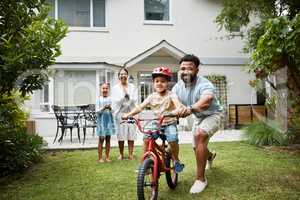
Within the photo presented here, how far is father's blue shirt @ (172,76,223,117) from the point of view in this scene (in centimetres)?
408

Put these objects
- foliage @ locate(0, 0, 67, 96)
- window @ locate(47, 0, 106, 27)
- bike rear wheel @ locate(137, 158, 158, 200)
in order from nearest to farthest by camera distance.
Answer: bike rear wheel @ locate(137, 158, 158, 200) < foliage @ locate(0, 0, 67, 96) < window @ locate(47, 0, 106, 27)

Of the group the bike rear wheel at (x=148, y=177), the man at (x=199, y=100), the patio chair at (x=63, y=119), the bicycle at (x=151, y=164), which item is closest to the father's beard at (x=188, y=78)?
the man at (x=199, y=100)

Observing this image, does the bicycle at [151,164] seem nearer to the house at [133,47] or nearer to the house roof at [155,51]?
the house at [133,47]

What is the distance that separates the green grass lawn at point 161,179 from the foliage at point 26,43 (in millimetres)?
1537

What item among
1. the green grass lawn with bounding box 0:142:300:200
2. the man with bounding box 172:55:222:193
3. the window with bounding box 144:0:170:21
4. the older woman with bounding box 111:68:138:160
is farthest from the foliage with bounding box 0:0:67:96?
the window with bounding box 144:0:170:21

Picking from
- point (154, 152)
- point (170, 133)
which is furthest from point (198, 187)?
point (154, 152)

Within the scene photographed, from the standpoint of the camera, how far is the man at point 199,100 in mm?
4082

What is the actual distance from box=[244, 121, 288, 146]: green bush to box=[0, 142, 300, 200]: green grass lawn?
1.11 m

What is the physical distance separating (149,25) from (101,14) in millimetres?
2020

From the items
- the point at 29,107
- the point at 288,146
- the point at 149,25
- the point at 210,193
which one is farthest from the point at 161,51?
the point at 210,193

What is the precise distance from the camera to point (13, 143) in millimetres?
5625

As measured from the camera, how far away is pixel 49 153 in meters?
7.78

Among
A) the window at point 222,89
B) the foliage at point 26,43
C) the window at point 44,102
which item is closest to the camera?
the foliage at point 26,43

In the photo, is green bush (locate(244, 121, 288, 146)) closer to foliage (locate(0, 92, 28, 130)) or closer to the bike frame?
the bike frame
